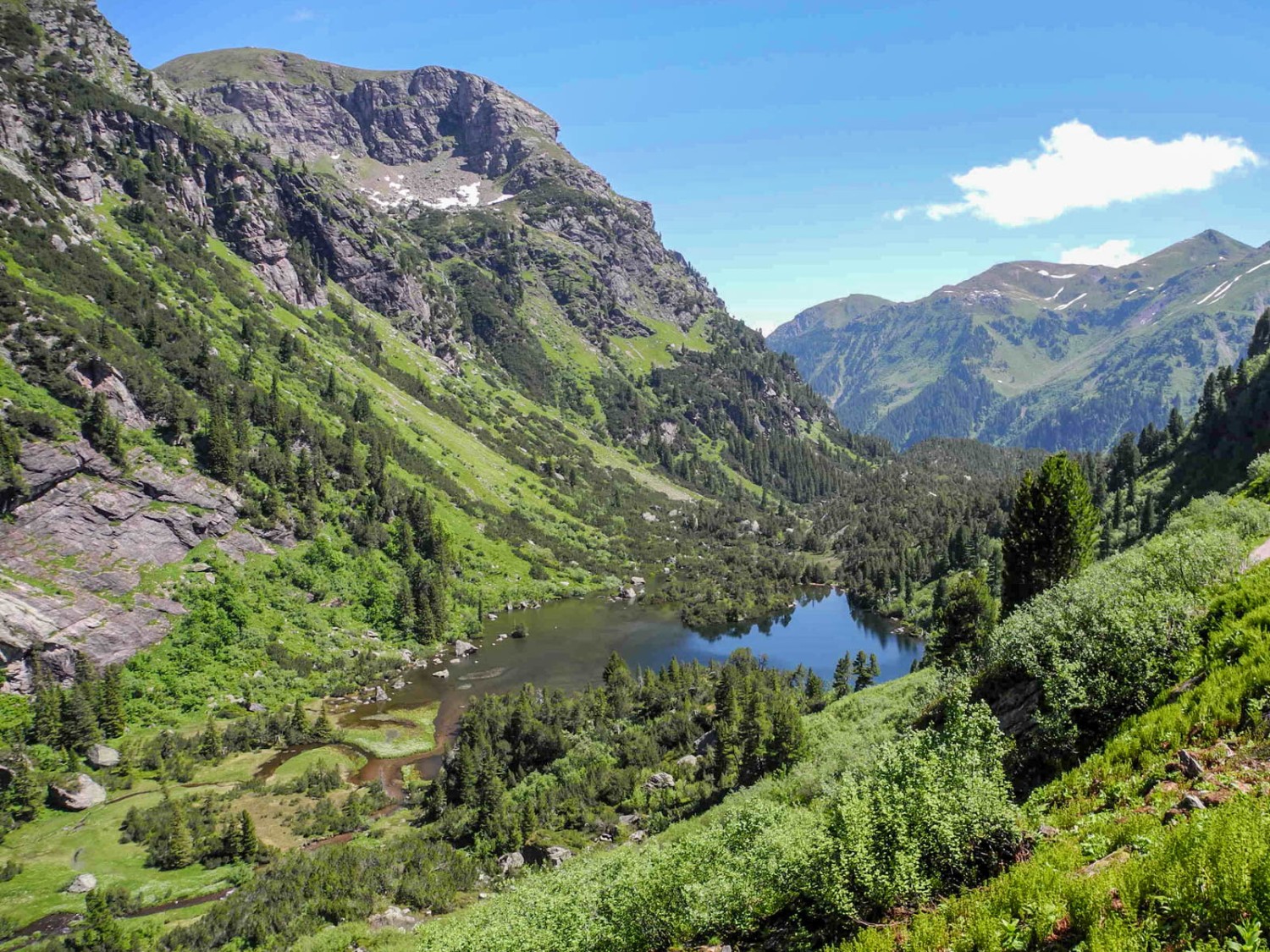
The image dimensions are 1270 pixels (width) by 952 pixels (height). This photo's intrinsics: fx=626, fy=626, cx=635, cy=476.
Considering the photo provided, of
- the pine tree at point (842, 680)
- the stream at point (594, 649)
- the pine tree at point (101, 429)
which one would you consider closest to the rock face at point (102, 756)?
the stream at point (594, 649)

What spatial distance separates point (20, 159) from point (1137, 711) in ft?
683

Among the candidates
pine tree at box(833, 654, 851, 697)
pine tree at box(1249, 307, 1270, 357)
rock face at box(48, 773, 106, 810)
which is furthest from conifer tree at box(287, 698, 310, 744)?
pine tree at box(1249, 307, 1270, 357)

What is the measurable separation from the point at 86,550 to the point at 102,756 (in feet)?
109

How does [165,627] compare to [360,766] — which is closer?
[360,766]

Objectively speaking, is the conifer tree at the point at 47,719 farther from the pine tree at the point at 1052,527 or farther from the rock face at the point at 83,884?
the pine tree at the point at 1052,527

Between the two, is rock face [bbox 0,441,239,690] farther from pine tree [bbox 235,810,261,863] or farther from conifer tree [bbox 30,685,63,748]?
pine tree [bbox 235,810,261,863]

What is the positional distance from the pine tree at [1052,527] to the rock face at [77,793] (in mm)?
94617

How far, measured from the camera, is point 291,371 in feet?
532

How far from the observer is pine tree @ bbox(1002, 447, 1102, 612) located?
174ft

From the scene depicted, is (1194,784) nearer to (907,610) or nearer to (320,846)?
(320,846)

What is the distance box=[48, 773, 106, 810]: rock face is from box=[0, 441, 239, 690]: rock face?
738 inches

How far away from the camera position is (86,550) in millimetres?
91000

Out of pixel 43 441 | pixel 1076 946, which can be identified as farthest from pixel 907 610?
pixel 43 441

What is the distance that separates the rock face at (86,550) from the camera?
80375 millimetres
